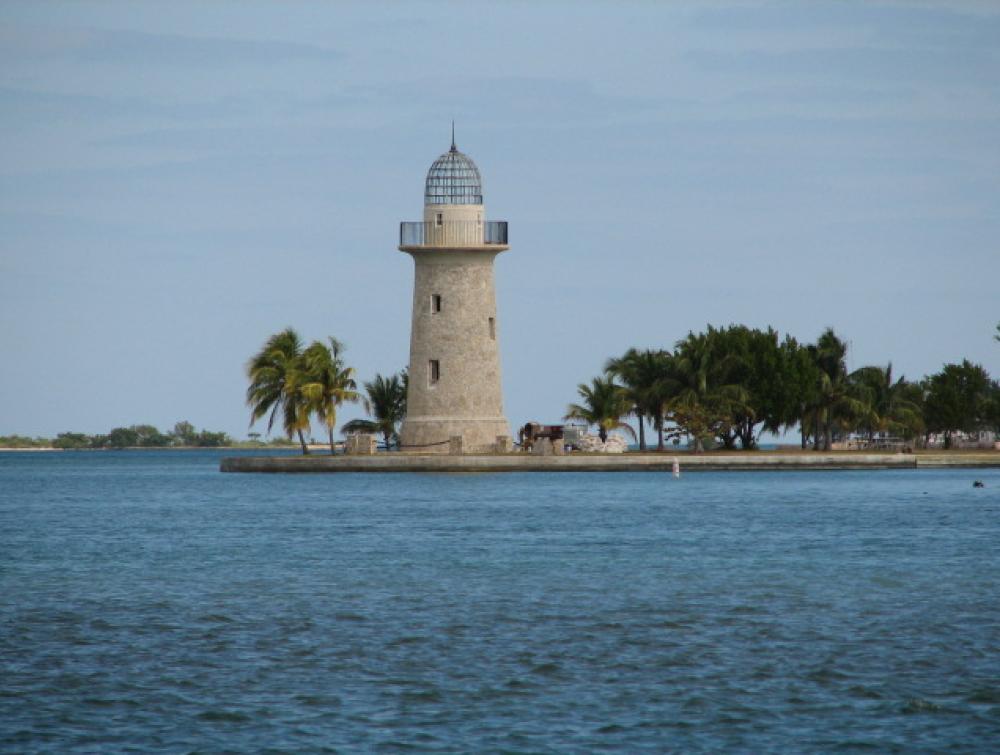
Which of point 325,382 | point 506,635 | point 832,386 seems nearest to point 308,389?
point 325,382

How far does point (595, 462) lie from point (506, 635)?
49499 mm

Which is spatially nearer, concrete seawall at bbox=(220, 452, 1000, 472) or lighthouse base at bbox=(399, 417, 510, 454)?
concrete seawall at bbox=(220, 452, 1000, 472)

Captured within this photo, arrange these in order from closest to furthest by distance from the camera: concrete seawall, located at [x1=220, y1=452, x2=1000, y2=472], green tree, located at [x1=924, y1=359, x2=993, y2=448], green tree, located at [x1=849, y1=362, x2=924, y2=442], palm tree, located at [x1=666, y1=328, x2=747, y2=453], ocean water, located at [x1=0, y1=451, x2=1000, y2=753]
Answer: ocean water, located at [x1=0, y1=451, x2=1000, y2=753]
concrete seawall, located at [x1=220, y1=452, x2=1000, y2=472]
palm tree, located at [x1=666, y1=328, x2=747, y2=453]
green tree, located at [x1=849, y1=362, x2=924, y2=442]
green tree, located at [x1=924, y1=359, x2=993, y2=448]

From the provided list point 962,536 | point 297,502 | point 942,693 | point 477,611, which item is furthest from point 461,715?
point 297,502

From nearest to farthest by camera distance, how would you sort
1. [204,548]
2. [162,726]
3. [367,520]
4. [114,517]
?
[162,726]
[204,548]
[367,520]
[114,517]

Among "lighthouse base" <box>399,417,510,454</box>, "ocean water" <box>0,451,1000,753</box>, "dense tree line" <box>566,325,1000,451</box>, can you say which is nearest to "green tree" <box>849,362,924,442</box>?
"dense tree line" <box>566,325,1000,451</box>

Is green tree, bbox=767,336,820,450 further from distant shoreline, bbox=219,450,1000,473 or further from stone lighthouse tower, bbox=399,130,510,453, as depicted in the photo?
stone lighthouse tower, bbox=399,130,510,453

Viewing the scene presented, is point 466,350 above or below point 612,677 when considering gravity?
above

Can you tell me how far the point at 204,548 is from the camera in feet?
130

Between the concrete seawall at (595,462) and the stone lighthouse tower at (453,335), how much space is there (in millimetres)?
1420

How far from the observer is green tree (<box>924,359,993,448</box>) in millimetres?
102562

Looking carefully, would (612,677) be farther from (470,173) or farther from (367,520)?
(470,173)

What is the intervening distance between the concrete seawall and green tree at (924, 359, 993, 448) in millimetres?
17421

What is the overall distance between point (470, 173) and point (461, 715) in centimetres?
5544
